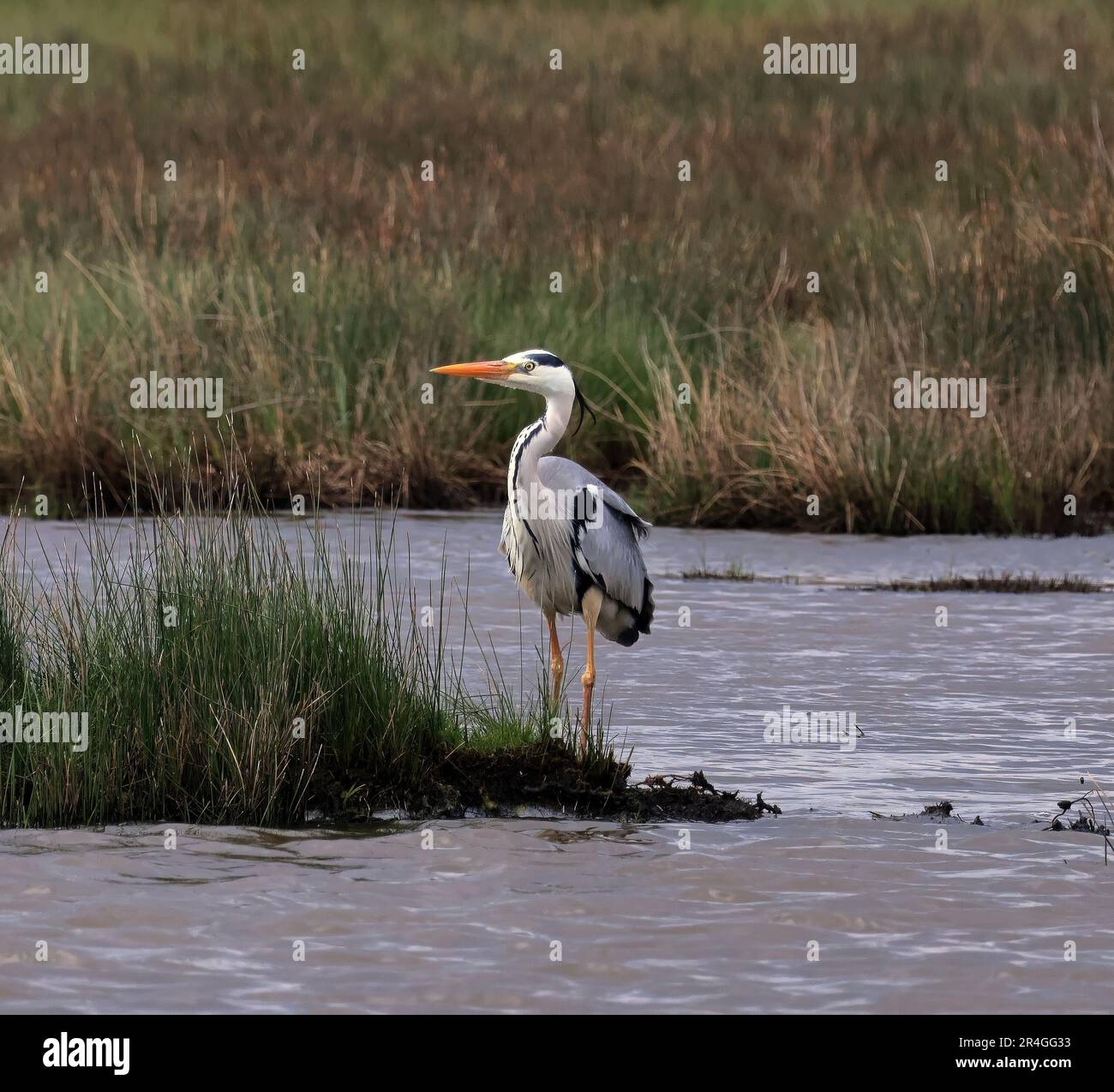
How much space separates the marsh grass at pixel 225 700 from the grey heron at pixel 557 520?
1027 millimetres

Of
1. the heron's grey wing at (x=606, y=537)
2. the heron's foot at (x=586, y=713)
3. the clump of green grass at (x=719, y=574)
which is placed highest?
the heron's grey wing at (x=606, y=537)

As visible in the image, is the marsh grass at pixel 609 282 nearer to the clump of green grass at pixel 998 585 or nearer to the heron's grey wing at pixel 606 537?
the heron's grey wing at pixel 606 537

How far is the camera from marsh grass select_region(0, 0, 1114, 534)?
51.6 feet

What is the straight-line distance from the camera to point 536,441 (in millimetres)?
8914

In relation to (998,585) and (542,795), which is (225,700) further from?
(998,585)

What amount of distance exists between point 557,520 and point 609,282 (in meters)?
11.1

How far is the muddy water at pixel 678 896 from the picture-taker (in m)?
5.89

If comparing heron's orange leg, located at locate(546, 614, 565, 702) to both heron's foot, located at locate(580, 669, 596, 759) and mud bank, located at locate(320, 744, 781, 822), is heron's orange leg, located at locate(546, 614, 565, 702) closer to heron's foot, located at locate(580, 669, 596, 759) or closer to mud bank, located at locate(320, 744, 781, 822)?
heron's foot, located at locate(580, 669, 596, 759)

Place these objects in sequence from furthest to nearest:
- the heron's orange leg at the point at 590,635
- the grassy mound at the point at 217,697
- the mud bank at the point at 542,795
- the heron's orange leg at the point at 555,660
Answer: the heron's orange leg at the point at 555,660 < the heron's orange leg at the point at 590,635 < the mud bank at the point at 542,795 < the grassy mound at the point at 217,697

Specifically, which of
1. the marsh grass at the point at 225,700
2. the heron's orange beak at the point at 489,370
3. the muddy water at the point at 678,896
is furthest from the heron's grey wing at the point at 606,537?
the marsh grass at the point at 225,700

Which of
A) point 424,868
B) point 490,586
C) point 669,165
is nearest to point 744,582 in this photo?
point 490,586

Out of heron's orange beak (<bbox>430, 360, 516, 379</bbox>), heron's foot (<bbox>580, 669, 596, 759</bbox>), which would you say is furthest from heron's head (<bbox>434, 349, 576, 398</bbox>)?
heron's foot (<bbox>580, 669, 596, 759</bbox>)

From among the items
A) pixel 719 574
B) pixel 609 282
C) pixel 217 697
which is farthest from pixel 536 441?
pixel 609 282
